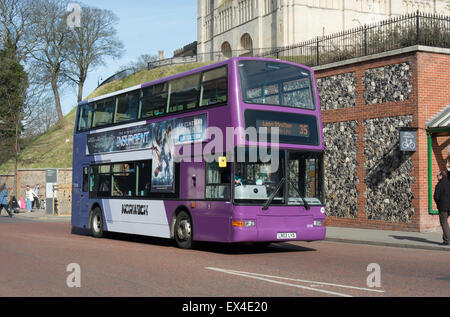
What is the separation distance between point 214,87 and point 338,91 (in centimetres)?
1030

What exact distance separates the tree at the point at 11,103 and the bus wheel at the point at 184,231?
33944 millimetres

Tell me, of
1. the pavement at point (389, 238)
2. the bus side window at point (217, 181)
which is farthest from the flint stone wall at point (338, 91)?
the bus side window at point (217, 181)

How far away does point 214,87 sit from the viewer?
45.9 feet

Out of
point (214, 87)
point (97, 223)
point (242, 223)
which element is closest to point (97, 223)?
point (97, 223)

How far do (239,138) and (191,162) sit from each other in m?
2.02

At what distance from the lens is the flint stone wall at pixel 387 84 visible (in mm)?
20359

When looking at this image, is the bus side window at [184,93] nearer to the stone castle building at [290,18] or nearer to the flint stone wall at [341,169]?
the flint stone wall at [341,169]

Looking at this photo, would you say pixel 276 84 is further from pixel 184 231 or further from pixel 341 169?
pixel 341 169

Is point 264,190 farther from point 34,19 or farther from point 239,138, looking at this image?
point 34,19

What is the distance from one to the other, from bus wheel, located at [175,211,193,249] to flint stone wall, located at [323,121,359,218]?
916cm

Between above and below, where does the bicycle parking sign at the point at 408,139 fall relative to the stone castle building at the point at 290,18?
below

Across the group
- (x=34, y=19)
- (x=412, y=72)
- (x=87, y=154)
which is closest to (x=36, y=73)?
(x=34, y=19)

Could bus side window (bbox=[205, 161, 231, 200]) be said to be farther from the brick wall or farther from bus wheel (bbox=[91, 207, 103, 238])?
the brick wall

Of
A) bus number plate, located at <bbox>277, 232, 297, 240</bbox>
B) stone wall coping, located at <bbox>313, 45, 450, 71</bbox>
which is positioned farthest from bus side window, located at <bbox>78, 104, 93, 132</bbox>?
stone wall coping, located at <bbox>313, 45, 450, 71</bbox>
